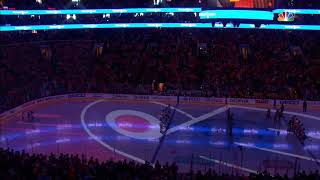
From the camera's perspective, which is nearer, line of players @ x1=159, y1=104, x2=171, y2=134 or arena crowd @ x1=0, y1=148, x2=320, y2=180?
arena crowd @ x1=0, y1=148, x2=320, y2=180

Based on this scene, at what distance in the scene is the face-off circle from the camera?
24.6 metres

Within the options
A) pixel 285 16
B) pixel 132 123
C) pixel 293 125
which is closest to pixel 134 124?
pixel 132 123

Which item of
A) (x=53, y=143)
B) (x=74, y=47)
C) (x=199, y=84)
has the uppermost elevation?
(x=74, y=47)

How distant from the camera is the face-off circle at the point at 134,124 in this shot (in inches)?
969

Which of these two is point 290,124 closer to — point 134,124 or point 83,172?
point 134,124

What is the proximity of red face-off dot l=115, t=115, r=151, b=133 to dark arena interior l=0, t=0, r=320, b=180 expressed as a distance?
11cm

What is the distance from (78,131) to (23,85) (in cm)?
982

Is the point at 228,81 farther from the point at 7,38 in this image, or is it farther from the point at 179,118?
the point at 7,38

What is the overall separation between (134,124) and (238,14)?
8.54m

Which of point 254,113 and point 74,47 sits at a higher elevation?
point 74,47

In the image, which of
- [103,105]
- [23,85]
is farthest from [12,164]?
[23,85]

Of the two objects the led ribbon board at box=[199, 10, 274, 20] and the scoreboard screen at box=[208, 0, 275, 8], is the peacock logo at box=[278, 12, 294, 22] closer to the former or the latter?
the scoreboard screen at box=[208, 0, 275, 8]

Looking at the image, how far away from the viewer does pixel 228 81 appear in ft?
115

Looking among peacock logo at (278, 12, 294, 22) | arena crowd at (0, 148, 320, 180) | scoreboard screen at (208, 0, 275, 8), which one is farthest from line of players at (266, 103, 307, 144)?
arena crowd at (0, 148, 320, 180)
